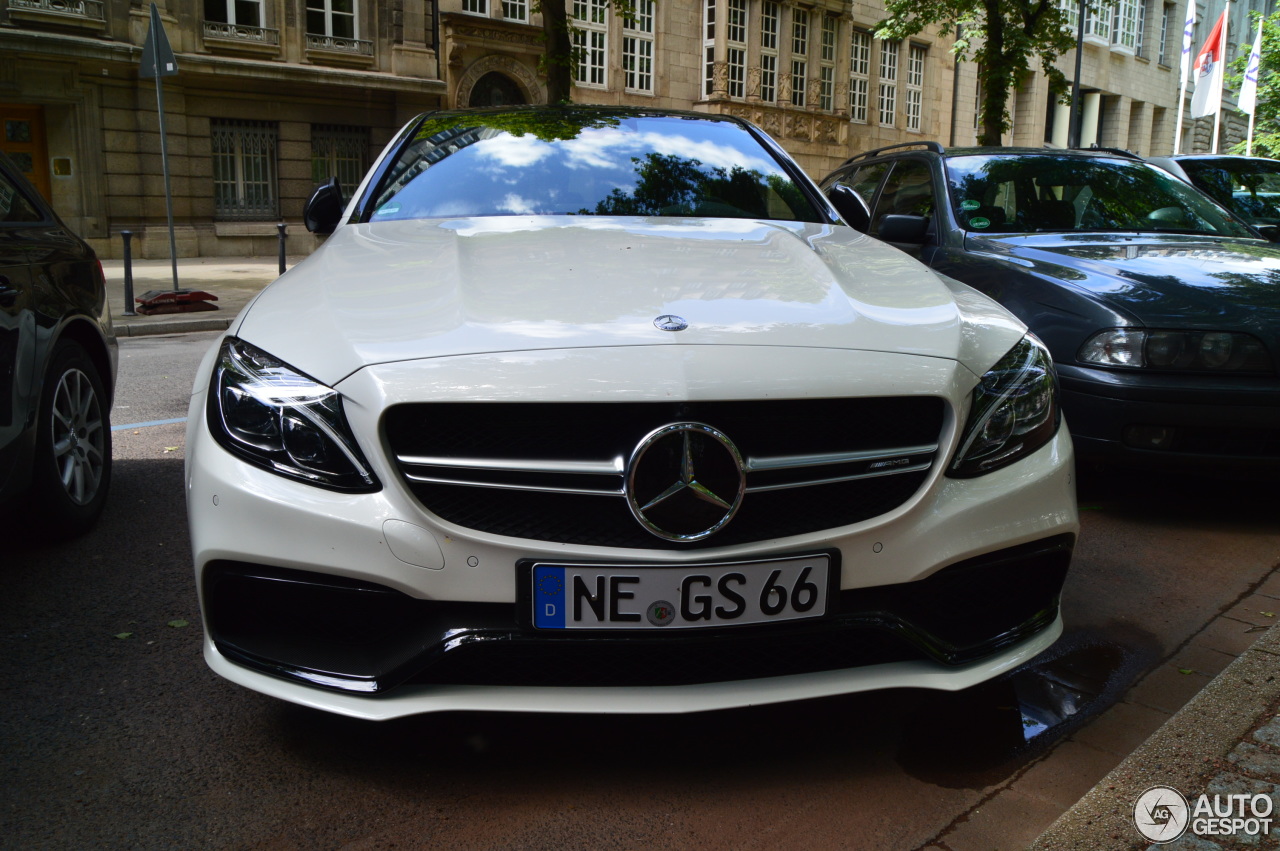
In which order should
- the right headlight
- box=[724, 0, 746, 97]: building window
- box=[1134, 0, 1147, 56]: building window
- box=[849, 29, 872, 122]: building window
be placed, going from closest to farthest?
the right headlight
box=[724, 0, 746, 97]: building window
box=[849, 29, 872, 122]: building window
box=[1134, 0, 1147, 56]: building window

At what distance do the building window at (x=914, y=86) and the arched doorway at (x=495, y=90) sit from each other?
15.3 meters

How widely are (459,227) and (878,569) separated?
1708 millimetres

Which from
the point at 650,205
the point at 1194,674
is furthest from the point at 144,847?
the point at 1194,674

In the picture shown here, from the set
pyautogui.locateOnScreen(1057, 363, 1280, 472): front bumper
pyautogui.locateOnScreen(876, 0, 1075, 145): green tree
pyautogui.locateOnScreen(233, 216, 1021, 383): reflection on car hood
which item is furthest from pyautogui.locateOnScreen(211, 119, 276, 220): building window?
pyautogui.locateOnScreen(1057, 363, 1280, 472): front bumper

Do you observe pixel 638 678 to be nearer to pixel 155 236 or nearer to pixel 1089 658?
pixel 1089 658

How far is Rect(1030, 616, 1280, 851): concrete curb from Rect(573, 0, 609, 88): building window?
2496cm

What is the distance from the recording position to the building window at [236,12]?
21.1 metres

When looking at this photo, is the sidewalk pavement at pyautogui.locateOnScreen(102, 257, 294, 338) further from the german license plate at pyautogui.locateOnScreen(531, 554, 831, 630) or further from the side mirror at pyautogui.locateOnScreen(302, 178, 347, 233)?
the german license plate at pyautogui.locateOnScreen(531, 554, 831, 630)

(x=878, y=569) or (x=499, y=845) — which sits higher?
(x=878, y=569)

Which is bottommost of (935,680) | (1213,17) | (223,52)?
(935,680)

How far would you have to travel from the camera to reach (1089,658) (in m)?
3.05

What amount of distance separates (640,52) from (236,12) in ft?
32.4

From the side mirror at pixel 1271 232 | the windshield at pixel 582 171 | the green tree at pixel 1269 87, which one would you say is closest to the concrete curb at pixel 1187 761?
the windshield at pixel 582 171

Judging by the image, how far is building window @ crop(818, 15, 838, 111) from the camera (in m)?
32.2
